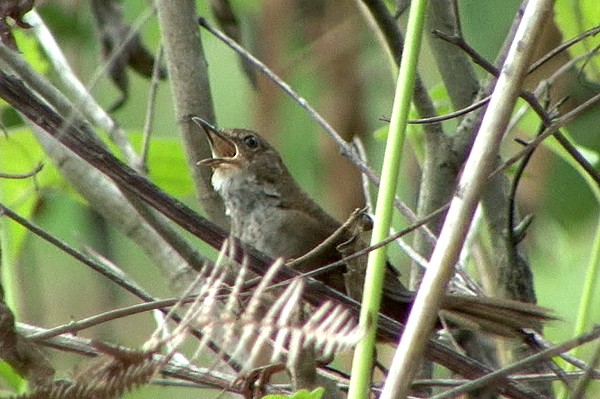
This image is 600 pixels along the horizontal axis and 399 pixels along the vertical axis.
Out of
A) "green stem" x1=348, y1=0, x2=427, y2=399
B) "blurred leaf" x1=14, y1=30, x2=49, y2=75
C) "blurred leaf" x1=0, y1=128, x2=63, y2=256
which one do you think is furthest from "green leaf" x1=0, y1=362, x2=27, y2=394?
"blurred leaf" x1=14, y1=30, x2=49, y2=75

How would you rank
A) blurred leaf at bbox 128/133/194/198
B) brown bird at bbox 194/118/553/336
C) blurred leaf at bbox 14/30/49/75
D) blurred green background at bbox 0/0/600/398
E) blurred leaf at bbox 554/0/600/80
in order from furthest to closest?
A: blurred green background at bbox 0/0/600/398 < blurred leaf at bbox 128/133/194/198 < blurred leaf at bbox 14/30/49/75 < blurred leaf at bbox 554/0/600/80 < brown bird at bbox 194/118/553/336

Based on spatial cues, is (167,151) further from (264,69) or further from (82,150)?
(82,150)

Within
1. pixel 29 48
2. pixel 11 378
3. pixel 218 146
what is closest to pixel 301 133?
pixel 218 146

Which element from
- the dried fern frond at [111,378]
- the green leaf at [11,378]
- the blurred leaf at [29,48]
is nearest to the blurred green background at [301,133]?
the blurred leaf at [29,48]

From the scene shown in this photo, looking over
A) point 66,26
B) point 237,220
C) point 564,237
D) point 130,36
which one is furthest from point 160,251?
point 66,26

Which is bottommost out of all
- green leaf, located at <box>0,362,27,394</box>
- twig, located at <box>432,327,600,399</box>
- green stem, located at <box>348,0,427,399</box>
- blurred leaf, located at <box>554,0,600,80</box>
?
green leaf, located at <box>0,362,27,394</box>

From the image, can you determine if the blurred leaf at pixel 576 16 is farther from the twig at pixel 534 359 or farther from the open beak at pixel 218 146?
the twig at pixel 534 359

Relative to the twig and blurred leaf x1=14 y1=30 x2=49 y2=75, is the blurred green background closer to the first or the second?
blurred leaf x1=14 y1=30 x2=49 y2=75
